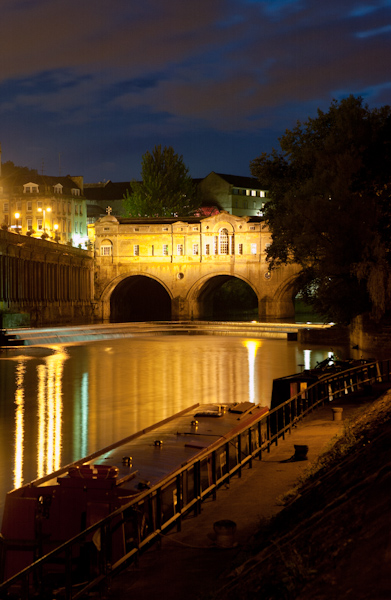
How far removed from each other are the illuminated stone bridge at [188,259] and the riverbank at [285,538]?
207ft

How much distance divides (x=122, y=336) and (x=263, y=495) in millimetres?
41366

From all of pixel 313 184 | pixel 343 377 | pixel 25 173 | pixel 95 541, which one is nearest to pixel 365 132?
pixel 313 184

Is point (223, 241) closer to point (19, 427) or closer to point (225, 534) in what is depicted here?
point (19, 427)

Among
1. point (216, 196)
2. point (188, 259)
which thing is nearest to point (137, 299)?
point (188, 259)

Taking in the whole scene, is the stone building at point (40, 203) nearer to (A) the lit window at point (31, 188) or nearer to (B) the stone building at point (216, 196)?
(A) the lit window at point (31, 188)

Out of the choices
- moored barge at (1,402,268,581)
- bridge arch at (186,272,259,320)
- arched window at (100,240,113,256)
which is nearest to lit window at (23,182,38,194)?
arched window at (100,240,113,256)

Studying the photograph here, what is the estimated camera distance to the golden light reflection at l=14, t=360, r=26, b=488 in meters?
14.2

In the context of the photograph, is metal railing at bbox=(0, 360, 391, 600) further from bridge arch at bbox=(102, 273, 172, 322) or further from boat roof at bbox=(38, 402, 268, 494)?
bridge arch at bbox=(102, 273, 172, 322)

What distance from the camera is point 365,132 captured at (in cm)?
3300

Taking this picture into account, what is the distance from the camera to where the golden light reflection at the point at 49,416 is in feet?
50.8

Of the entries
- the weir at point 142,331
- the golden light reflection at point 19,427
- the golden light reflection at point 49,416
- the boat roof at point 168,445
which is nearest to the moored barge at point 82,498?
the boat roof at point 168,445

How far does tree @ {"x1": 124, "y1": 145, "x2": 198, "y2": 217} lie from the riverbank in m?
76.0

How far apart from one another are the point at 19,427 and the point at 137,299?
2696 inches

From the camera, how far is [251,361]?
118 feet
